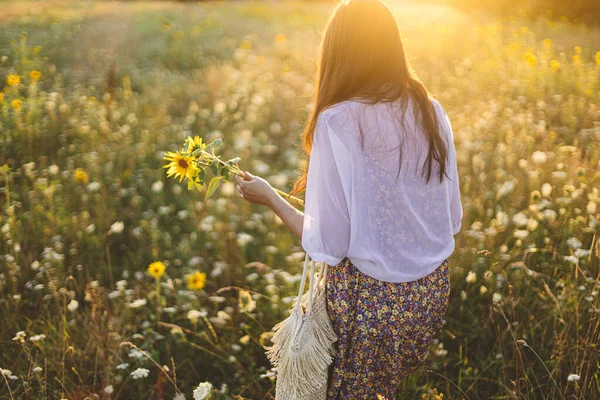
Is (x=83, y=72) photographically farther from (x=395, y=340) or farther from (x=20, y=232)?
(x=395, y=340)

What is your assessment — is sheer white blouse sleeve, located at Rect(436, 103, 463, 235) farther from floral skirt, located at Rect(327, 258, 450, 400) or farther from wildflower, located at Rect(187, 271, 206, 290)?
wildflower, located at Rect(187, 271, 206, 290)

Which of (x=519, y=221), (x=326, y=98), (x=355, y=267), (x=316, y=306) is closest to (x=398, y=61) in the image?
(x=326, y=98)

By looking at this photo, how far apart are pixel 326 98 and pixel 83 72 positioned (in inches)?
203

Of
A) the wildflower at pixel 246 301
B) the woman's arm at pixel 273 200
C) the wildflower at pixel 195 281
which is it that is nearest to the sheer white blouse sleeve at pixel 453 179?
the woman's arm at pixel 273 200

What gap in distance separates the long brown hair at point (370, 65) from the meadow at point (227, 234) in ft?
1.83

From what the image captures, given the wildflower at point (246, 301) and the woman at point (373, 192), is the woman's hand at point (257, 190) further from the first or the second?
the wildflower at point (246, 301)

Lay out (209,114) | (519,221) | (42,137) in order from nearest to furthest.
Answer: (519,221) → (42,137) → (209,114)

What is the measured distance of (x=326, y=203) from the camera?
151 cm

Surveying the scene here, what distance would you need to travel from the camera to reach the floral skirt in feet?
5.38

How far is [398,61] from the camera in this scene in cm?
156

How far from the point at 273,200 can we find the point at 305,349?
0.49m

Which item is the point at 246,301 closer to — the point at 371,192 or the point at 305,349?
the point at 305,349

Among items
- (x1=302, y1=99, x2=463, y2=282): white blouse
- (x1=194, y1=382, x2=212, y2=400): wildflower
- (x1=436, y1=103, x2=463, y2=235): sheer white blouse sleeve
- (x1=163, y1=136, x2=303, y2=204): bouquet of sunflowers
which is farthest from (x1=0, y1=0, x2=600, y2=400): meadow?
(x1=302, y1=99, x2=463, y2=282): white blouse

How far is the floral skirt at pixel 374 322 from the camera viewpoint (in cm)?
164
